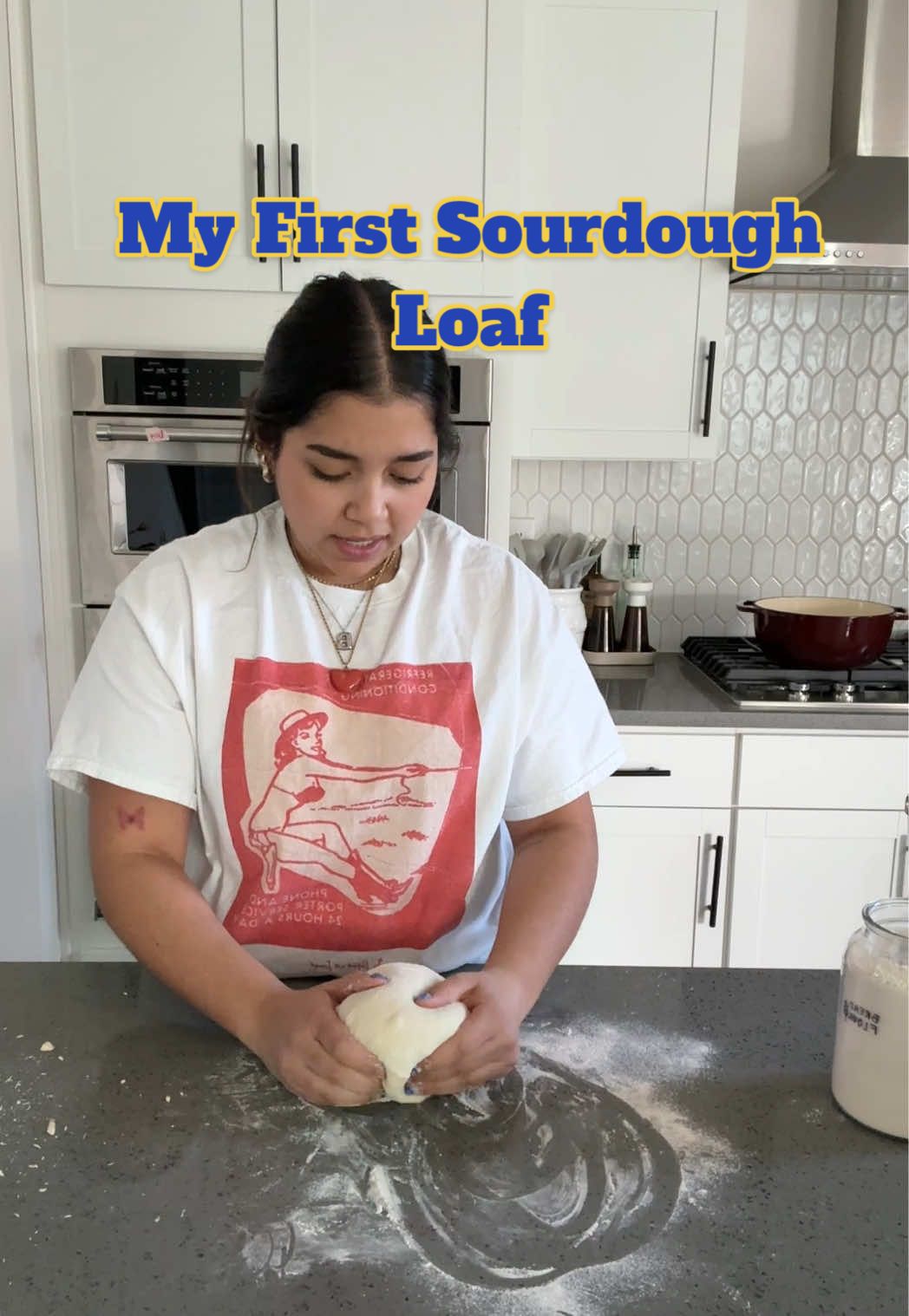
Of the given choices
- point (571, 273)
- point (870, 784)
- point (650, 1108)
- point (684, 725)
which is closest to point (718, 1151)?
point (650, 1108)

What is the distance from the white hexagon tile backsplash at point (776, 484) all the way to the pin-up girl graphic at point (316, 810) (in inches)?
59.6

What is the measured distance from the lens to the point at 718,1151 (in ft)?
2.38

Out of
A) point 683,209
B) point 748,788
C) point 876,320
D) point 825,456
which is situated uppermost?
point 683,209

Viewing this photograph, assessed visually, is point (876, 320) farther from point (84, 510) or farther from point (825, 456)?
point (84, 510)

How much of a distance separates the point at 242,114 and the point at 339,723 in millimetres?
1396

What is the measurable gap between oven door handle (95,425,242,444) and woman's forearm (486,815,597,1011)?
3.87ft

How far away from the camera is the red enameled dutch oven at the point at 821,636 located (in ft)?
6.86

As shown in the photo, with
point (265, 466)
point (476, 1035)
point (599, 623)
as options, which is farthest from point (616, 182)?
point (476, 1035)

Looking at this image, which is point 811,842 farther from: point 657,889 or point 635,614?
point 635,614

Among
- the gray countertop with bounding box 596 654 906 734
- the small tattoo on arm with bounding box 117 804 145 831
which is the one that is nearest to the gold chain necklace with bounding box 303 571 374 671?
the small tattoo on arm with bounding box 117 804 145 831

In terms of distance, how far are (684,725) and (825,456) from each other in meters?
0.90

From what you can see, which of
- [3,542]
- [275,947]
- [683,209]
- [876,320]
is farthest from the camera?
[876,320]

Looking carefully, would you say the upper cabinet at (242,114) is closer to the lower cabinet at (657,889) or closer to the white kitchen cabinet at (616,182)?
the white kitchen cabinet at (616,182)

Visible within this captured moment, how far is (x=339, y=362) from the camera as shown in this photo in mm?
980
